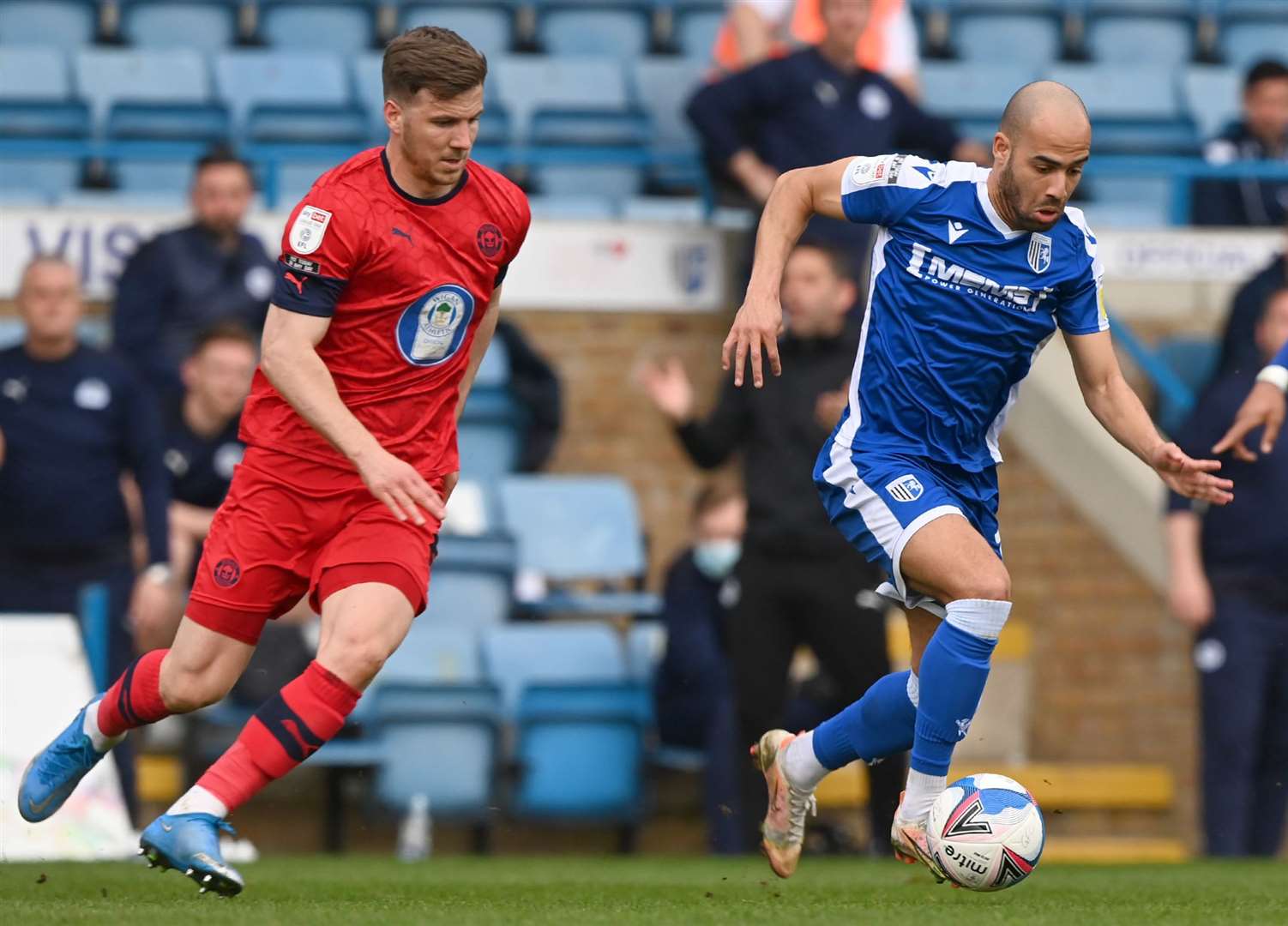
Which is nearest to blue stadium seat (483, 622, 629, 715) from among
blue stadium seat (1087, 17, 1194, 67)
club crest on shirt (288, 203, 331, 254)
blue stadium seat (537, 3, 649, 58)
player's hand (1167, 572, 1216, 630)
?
player's hand (1167, 572, 1216, 630)

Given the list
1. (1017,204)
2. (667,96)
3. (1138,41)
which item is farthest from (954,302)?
(1138,41)

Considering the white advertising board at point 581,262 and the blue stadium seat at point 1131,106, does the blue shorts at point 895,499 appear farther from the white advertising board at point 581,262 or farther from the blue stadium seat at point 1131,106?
the blue stadium seat at point 1131,106

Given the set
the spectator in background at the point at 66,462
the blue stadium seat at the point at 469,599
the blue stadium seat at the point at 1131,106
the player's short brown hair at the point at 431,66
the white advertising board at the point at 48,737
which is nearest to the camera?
the player's short brown hair at the point at 431,66

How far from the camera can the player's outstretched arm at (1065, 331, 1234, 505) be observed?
5848 millimetres

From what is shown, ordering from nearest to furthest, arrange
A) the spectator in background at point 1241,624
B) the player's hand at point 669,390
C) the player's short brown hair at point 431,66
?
the player's short brown hair at point 431,66 → the player's hand at point 669,390 → the spectator in background at point 1241,624

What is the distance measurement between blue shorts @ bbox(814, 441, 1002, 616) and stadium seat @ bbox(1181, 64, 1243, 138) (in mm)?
7841

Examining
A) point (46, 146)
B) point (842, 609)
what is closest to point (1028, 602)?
point (842, 609)

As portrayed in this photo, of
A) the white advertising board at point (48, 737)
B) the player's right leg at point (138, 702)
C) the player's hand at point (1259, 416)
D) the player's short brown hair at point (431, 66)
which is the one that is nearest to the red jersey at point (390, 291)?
the player's short brown hair at point (431, 66)

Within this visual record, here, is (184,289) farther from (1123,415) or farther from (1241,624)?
(1123,415)

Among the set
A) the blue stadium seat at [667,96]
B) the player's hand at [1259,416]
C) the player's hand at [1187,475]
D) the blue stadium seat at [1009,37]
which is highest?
the blue stadium seat at [1009,37]

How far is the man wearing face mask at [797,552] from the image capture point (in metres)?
8.68

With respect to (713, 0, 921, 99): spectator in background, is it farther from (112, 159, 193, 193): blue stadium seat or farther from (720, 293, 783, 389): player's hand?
(720, 293, 783, 389): player's hand

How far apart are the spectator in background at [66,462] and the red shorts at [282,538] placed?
9.93 ft

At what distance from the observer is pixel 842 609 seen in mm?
8703
